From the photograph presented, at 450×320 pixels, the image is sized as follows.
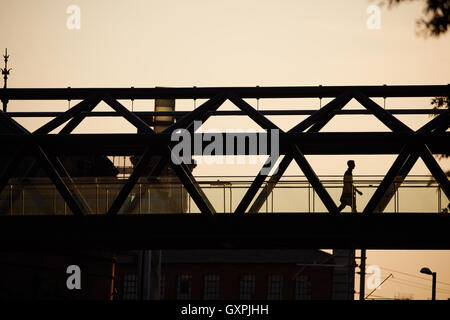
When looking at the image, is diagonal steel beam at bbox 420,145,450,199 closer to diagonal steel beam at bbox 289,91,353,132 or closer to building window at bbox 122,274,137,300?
diagonal steel beam at bbox 289,91,353,132

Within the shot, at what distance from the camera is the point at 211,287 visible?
10012 centimetres

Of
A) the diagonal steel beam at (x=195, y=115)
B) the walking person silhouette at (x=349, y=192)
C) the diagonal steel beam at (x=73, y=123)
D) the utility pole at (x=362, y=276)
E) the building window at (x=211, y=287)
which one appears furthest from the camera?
the building window at (x=211, y=287)

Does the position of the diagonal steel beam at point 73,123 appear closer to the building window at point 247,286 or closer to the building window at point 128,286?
the building window at point 247,286

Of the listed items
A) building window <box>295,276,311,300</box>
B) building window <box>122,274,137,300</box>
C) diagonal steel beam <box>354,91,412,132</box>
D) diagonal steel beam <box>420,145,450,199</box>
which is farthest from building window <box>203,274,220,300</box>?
diagonal steel beam <box>420,145,450,199</box>

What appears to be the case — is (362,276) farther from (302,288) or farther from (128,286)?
(128,286)

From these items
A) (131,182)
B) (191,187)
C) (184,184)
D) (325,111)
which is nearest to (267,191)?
(191,187)

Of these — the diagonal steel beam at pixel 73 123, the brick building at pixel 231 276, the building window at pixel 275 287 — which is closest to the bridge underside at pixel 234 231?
the diagonal steel beam at pixel 73 123

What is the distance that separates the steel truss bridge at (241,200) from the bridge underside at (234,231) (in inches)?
1.0

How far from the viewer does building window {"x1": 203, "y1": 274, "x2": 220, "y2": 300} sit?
99688 mm

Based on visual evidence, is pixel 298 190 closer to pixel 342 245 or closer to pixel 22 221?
pixel 342 245

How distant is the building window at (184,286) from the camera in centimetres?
9975

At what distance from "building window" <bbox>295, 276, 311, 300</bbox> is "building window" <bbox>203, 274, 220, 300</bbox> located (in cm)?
749

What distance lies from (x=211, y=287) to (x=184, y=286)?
2546 millimetres
